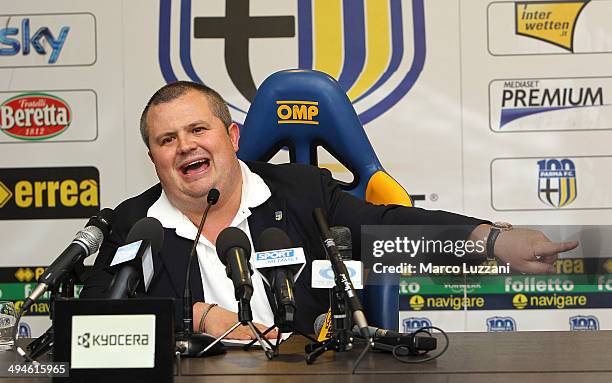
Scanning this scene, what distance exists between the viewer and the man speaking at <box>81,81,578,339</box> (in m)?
2.50

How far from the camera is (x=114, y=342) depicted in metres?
1.52

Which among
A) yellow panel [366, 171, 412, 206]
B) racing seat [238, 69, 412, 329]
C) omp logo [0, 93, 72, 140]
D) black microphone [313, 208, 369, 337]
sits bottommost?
black microphone [313, 208, 369, 337]

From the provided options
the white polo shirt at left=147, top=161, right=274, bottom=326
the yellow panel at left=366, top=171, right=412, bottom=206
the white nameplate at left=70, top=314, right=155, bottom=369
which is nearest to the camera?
the white nameplate at left=70, top=314, right=155, bottom=369

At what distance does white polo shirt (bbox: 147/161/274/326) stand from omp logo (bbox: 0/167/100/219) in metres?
1.45

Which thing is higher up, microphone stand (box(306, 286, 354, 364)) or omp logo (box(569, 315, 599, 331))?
microphone stand (box(306, 286, 354, 364))

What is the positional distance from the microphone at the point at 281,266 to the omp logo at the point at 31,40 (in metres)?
2.70

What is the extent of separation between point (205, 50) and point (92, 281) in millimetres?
1908

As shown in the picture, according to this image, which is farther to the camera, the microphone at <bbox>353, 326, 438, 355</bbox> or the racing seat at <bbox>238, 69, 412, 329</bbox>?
the racing seat at <bbox>238, 69, 412, 329</bbox>

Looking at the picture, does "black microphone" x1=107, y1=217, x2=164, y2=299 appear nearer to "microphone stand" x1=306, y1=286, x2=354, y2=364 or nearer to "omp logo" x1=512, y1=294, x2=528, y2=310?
"microphone stand" x1=306, y1=286, x2=354, y2=364

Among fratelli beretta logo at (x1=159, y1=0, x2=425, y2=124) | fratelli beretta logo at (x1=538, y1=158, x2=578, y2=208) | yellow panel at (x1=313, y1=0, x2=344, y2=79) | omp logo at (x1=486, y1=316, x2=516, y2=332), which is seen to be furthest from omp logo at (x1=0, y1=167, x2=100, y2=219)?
fratelli beretta logo at (x1=538, y1=158, x2=578, y2=208)

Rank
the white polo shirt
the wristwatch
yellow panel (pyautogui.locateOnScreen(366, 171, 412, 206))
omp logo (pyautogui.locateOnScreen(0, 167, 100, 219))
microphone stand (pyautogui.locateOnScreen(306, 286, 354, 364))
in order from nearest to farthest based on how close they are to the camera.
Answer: microphone stand (pyautogui.locateOnScreen(306, 286, 354, 364)) → the wristwatch → the white polo shirt → yellow panel (pyautogui.locateOnScreen(366, 171, 412, 206)) → omp logo (pyautogui.locateOnScreen(0, 167, 100, 219))

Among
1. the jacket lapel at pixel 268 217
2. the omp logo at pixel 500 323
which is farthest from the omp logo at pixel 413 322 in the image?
the jacket lapel at pixel 268 217

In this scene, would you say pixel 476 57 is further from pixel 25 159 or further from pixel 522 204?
pixel 25 159

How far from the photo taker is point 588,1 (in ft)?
13.1
